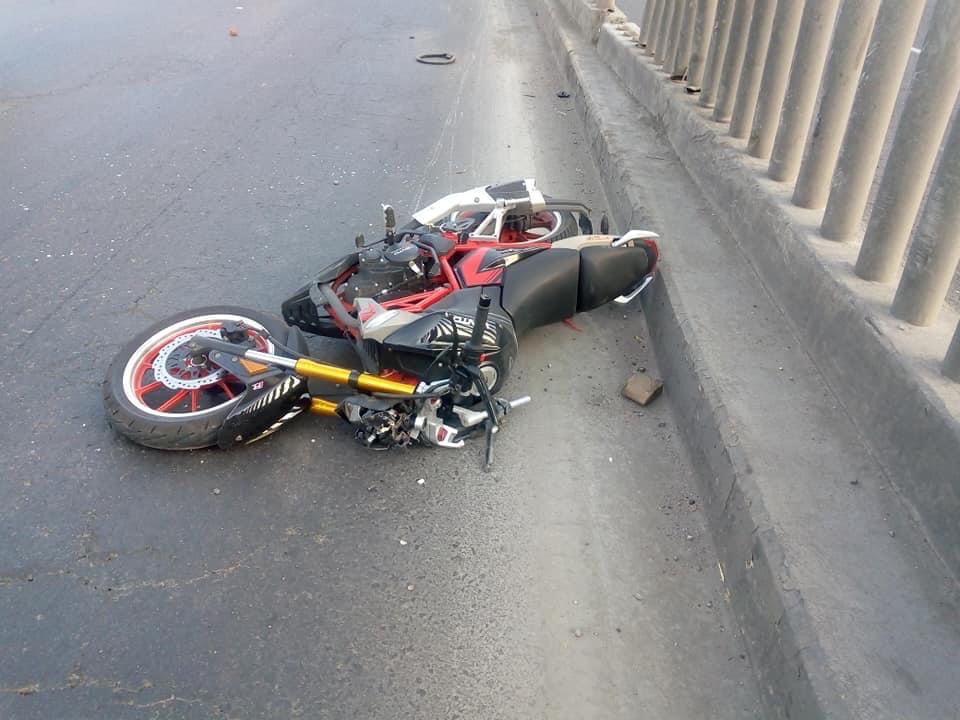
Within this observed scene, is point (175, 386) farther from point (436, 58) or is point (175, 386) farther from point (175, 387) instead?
point (436, 58)

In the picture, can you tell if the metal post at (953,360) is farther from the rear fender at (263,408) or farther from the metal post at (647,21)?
the metal post at (647,21)

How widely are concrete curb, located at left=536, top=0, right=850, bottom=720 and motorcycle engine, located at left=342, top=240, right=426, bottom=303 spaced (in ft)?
4.63

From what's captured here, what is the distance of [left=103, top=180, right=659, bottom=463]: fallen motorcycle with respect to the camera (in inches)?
136

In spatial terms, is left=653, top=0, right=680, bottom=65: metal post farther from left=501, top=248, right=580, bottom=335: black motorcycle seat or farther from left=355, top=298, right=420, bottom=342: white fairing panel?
left=355, top=298, right=420, bottom=342: white fairing panel

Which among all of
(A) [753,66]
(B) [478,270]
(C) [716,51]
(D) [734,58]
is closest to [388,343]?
(B) [478,270]

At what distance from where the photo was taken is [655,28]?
779cm

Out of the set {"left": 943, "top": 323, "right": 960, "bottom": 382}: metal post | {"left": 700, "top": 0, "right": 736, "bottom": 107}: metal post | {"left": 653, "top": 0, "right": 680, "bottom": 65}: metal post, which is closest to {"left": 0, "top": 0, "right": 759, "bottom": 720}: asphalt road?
{"left": 943, "top": 323, "right": 960, "bottom": 382}: metal post

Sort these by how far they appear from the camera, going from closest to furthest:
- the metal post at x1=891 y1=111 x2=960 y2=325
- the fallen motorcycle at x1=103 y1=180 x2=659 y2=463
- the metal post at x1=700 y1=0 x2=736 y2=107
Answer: the metal post at x1=891 y1=111 x2=960 y2=325 → the fallen motorcycle at x1=103 y1=180 x2=659 y2=463 → the metal post at x1=700 y1=0 x2=736 y2=107

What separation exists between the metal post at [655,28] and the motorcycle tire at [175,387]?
5.46 metres

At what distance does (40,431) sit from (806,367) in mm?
3609

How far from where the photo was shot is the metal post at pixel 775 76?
4.52 meters

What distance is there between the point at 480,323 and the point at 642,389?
1.06 metres

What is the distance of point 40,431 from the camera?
363 cm

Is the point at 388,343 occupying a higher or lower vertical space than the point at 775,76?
lower
